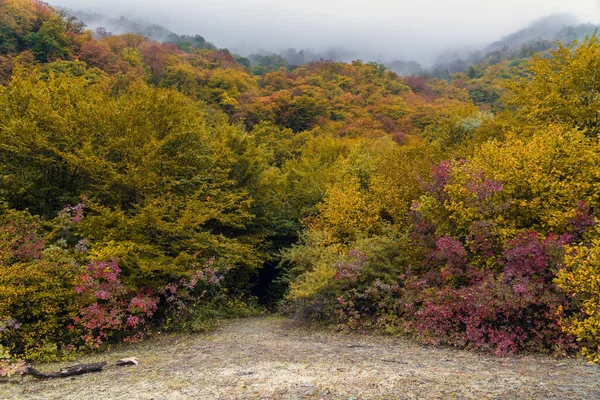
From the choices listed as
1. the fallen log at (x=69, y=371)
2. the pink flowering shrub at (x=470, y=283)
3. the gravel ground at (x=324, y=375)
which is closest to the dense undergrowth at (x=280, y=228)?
the pink flowering shrub at (x=470, y=283)

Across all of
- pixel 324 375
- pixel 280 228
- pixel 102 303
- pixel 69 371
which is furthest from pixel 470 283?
pixel 280 228

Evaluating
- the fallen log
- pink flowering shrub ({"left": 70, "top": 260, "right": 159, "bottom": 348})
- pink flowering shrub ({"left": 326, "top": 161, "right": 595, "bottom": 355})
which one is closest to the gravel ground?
the fallen log

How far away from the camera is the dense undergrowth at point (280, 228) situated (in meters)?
10.0

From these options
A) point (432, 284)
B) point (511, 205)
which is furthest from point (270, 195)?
point (511, 205)

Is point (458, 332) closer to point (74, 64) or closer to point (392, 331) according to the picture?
point (392, 331)

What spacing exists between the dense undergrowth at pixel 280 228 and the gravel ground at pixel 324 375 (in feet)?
2.87

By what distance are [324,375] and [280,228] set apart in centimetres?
1477

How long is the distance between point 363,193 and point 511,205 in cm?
880

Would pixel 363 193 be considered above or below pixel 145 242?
above

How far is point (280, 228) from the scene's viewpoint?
22.4 meters

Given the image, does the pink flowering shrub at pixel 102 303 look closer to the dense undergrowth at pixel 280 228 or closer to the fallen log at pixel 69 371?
the dense undergrowth at pixel 280 228

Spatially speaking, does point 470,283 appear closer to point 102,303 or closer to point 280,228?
point 102,303

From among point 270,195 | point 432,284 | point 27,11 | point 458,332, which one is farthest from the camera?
point 27,11

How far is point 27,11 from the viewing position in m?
45.8
